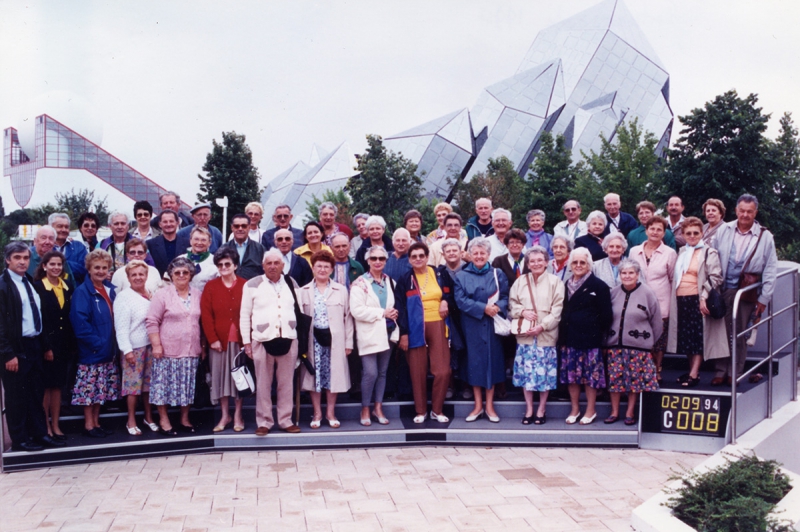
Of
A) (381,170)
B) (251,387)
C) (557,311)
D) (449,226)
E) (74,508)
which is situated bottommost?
(74,508)

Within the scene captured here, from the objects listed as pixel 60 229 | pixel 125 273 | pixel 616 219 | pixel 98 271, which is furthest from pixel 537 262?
pixel 60 229

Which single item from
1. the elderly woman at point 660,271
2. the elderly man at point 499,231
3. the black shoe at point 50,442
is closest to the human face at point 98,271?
the black shoe at point 50,442

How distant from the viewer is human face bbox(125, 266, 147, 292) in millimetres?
5938

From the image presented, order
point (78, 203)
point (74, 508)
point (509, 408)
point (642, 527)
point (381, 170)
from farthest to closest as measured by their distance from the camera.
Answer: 1. point (78, 203)
2. point (381, 170)
3. point (509, 408)
4. point (74, 508)
5. point (642, 527)

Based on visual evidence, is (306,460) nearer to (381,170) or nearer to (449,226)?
(449,226)

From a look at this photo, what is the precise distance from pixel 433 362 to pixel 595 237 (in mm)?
2264

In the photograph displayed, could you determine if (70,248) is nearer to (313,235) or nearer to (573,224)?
(313,235)

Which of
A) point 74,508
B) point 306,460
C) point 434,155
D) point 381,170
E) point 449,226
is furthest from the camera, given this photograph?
point 434,155

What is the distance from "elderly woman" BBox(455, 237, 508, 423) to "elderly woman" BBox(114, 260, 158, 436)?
2.93m

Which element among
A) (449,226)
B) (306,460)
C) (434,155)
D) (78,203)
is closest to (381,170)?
(434,155)

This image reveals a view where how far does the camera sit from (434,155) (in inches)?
1523

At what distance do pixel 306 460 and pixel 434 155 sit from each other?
34.1m

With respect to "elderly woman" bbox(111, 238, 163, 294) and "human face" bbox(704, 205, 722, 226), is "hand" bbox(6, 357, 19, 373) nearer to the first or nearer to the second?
"elderly woman" bbox(111, 238, 163, 294)

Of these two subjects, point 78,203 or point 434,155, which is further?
point 78,203
